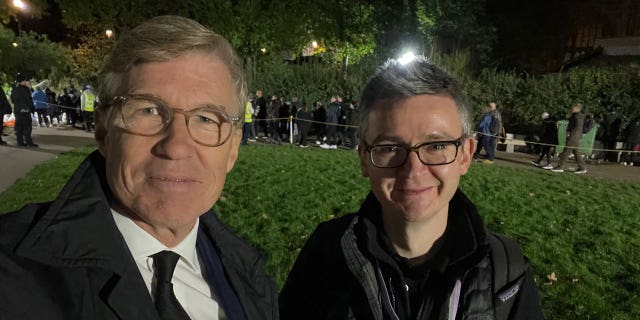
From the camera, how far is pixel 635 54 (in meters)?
22.7

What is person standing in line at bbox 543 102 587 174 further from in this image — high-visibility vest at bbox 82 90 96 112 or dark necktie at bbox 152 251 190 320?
high-visibility vest at bbox 82 90 96 112

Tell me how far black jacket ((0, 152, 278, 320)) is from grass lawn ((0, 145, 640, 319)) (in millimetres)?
3173

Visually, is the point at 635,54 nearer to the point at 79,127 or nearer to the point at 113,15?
the point at 113,15

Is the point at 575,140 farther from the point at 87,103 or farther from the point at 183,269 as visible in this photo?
the point at 87,103

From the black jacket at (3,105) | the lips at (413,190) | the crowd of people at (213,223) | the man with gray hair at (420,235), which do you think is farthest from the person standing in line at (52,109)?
the lips at (413,190)

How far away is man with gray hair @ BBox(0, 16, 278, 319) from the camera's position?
3.86 ft

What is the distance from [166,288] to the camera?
1.38 metres

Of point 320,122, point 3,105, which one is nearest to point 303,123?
point 320,122

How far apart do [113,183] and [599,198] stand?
9296 millimetres

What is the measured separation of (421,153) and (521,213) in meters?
6.05

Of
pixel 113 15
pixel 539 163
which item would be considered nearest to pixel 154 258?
pixel 113 15

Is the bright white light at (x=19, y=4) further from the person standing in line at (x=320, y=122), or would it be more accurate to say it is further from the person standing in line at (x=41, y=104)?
the person standing in line at (x=320, y=122)

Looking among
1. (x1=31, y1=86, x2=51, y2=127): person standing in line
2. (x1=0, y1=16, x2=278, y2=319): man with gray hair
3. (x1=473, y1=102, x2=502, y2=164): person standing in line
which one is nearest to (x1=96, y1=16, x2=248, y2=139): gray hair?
(x1=0, y1=16, x2=278, y2=319): man with gray hair

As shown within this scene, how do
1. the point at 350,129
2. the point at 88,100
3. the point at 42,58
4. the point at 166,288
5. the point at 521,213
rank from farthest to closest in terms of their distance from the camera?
the point at 42,58 < the point at 350,129 < the point at 88,100 < the point at 521,213 < the point at 166,288
